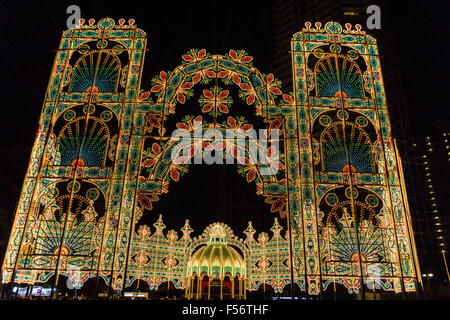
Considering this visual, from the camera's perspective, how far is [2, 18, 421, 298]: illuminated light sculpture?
259 inches

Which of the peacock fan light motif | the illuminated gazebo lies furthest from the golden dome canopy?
the peacock fan light motif

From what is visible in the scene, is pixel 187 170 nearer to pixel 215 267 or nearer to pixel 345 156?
pixel 215 267

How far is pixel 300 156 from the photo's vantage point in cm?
709

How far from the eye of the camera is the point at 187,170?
7.21 meters

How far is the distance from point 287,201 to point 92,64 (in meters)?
5.15

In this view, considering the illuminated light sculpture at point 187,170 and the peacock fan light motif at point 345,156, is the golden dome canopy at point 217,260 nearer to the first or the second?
the illuminated light sculpture at point 187,170

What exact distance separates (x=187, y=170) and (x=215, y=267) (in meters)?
2.08

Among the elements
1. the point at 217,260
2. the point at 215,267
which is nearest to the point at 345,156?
the point at 217,260

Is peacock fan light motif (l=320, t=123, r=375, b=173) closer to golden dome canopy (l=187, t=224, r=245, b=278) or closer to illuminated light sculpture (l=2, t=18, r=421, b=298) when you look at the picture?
illuminated light sculpture (l=2, t=18, r=421, b=298)

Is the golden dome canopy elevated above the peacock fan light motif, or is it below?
below

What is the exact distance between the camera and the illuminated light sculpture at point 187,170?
6570mm

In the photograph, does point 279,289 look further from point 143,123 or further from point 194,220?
point 194,220

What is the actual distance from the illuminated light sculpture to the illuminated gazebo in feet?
0.09
